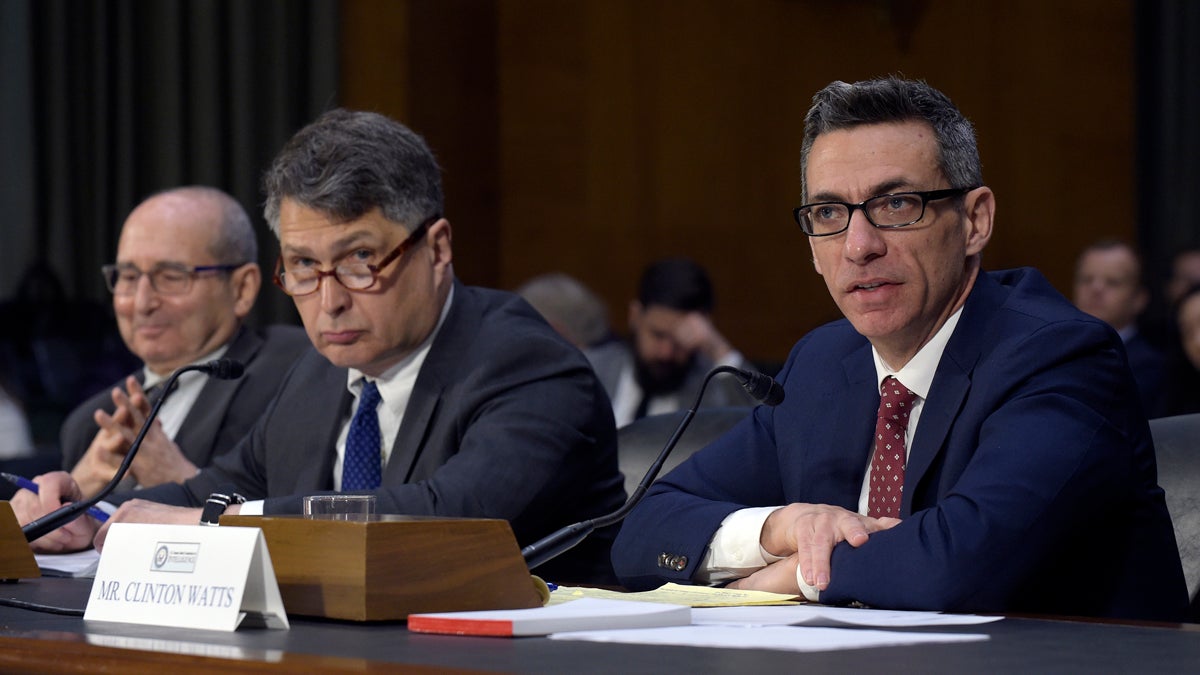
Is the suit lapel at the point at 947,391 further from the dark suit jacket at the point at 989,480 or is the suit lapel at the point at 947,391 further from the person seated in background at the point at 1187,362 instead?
the person seated in background at the point at 1187,362

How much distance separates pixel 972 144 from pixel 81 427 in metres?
2.40

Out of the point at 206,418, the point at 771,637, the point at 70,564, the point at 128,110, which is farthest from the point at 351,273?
the point at 128,110

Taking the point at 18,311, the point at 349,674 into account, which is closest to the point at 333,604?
the point at 349,674

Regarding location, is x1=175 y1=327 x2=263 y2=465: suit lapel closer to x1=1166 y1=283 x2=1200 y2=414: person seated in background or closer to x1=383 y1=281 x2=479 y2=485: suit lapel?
x1=383 y1=281 x2=479 y2=485: suit lapel

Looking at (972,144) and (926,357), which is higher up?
(972,144)

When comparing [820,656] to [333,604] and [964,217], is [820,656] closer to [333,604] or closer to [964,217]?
[333,604]

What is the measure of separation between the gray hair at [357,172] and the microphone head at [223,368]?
35cm

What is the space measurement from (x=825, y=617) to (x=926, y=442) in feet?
1.80

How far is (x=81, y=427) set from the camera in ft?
12.6

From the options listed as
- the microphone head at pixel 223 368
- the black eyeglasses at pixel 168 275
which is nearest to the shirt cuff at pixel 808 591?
the microphone head at pixel 223 368

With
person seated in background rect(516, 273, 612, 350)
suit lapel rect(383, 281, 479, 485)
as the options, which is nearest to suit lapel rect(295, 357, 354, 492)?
suit lapel rect(383, 281, 479, 485)

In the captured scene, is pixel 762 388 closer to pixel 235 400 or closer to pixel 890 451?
pixel 890 451

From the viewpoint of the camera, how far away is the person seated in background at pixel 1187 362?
515cm

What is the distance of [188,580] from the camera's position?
1630mm
